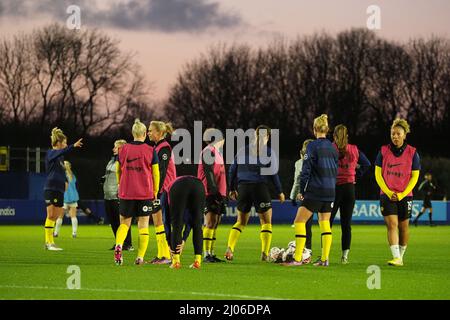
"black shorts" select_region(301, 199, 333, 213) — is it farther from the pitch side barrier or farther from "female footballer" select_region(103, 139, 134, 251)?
the pitch side barrier

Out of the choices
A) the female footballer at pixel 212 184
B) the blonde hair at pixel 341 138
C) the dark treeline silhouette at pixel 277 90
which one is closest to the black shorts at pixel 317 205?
the blonde hair at pixel 341 138

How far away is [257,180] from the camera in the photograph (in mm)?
16531

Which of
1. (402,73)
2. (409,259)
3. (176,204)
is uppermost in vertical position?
(402,73)

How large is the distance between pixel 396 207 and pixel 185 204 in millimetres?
3526

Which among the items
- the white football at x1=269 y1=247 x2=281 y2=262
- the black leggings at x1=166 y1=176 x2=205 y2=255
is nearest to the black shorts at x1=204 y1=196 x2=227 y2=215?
the white football at x1=269 y1=247 x2=281 y2=262

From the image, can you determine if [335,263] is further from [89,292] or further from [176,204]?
[89,292]

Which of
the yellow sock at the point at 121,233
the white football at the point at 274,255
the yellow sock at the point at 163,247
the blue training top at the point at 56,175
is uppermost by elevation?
the blue training top at the point at 56,175

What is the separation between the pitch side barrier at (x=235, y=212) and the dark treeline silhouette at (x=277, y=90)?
24.4m

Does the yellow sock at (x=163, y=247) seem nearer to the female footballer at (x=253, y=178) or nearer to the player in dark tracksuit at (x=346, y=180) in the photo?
the female footballer at (x=253, y=178)

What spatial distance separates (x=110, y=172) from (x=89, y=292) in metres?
9.55

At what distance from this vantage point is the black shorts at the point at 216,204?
52.4 ft

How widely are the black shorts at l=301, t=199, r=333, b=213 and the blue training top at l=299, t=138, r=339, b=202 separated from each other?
0.06 meters

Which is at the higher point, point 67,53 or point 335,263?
point 67,53
